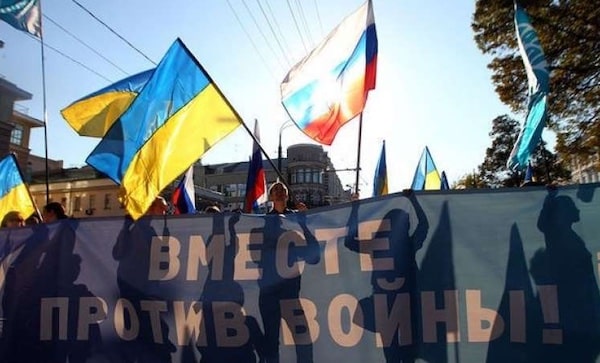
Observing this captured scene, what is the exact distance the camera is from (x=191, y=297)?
13.5 feet

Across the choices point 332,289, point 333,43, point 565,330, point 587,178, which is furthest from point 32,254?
point 587,178

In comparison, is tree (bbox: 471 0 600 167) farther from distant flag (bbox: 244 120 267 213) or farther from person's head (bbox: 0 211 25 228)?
person's head (bbox: 0 211 25 228)

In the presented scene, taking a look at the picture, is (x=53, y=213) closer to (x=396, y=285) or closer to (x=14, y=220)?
(x=14, y=220)

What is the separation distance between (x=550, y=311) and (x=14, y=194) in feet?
18.9

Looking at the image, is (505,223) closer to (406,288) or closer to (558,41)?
(406,288)

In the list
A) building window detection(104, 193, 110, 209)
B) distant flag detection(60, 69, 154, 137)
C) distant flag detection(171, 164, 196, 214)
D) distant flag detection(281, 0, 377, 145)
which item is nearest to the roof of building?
building window detection(104, 193, 110, 209)

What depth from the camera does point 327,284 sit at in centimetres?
391

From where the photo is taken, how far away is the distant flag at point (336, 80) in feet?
19.0

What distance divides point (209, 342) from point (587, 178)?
63.8 meters

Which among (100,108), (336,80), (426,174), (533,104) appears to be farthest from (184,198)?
(533,104)

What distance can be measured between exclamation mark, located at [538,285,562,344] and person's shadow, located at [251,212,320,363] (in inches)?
62.2

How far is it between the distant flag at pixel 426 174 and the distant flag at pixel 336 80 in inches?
186

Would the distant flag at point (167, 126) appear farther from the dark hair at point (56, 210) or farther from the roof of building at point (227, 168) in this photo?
the roof of building at point (227, 168)

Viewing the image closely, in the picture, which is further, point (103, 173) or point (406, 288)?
point (103, 173)
